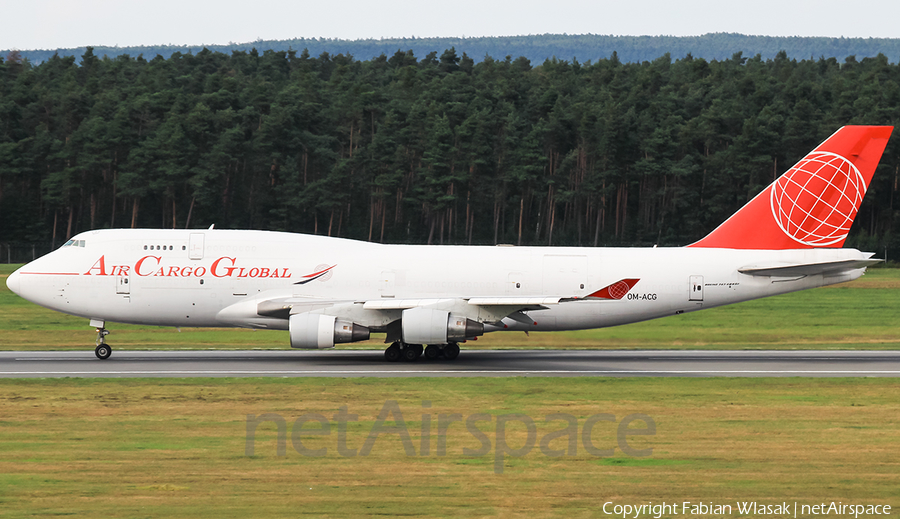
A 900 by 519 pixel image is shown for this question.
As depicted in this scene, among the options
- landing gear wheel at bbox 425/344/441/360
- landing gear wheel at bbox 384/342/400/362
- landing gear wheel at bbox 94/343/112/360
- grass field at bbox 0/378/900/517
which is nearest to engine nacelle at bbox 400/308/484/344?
landing gear wheel at bbox 384/342/400/362

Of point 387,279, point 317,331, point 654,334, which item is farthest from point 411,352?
point 654,334

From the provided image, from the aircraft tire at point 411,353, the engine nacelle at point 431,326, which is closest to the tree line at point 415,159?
the aircraft tire at point 411,353

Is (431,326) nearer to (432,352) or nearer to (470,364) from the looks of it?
(470,364)

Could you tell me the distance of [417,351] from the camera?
100 ft

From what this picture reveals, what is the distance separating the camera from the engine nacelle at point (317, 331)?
28.6 metres

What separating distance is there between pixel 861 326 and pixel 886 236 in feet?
209

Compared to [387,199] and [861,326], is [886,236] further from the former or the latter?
[861,326]

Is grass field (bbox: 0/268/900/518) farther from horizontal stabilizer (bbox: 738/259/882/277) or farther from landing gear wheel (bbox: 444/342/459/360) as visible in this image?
horizontal stabilizer (bbox: 738/259/882/277)

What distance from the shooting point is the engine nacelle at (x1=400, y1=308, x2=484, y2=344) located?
28.7m

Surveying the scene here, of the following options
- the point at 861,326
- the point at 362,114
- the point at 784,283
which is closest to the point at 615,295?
the point at 784,283

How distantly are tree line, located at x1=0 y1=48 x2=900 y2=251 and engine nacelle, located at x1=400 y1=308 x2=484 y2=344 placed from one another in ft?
233

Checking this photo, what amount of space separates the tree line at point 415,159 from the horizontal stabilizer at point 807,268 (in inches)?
2700

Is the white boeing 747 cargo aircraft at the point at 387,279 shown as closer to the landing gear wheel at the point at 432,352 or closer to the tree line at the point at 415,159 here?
the landing gear wheel at the point at 432,352

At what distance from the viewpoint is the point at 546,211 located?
113 metres
